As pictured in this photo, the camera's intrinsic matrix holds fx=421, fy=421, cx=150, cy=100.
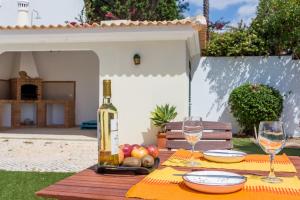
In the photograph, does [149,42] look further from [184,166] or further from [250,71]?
[184,166]

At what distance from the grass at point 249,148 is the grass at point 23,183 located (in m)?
4.22

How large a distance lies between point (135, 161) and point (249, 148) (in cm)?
713

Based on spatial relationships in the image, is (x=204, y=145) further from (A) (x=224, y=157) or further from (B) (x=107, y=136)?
(B) (x=107, y=136)

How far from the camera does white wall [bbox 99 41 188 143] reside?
31.4ft

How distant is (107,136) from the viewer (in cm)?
243

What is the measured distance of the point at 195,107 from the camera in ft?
40.0

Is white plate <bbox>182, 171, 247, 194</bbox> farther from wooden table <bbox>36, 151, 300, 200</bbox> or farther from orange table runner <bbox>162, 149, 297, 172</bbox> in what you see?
orange table runner <bbox>162, 149, 297, 172</bbox>

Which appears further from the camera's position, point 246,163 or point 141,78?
point 141,78

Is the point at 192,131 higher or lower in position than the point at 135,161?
higher

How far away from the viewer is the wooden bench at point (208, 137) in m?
3.98

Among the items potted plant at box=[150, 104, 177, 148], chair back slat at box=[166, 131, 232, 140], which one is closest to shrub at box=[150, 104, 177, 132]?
potted plant at box=[150, 104, 177, 148]

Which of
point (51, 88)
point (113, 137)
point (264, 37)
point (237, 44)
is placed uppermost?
point (264, 37)

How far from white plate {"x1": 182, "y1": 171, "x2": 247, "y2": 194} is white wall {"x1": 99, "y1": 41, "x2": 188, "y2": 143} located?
288 inches

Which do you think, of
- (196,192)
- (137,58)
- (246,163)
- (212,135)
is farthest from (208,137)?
(137,58)
